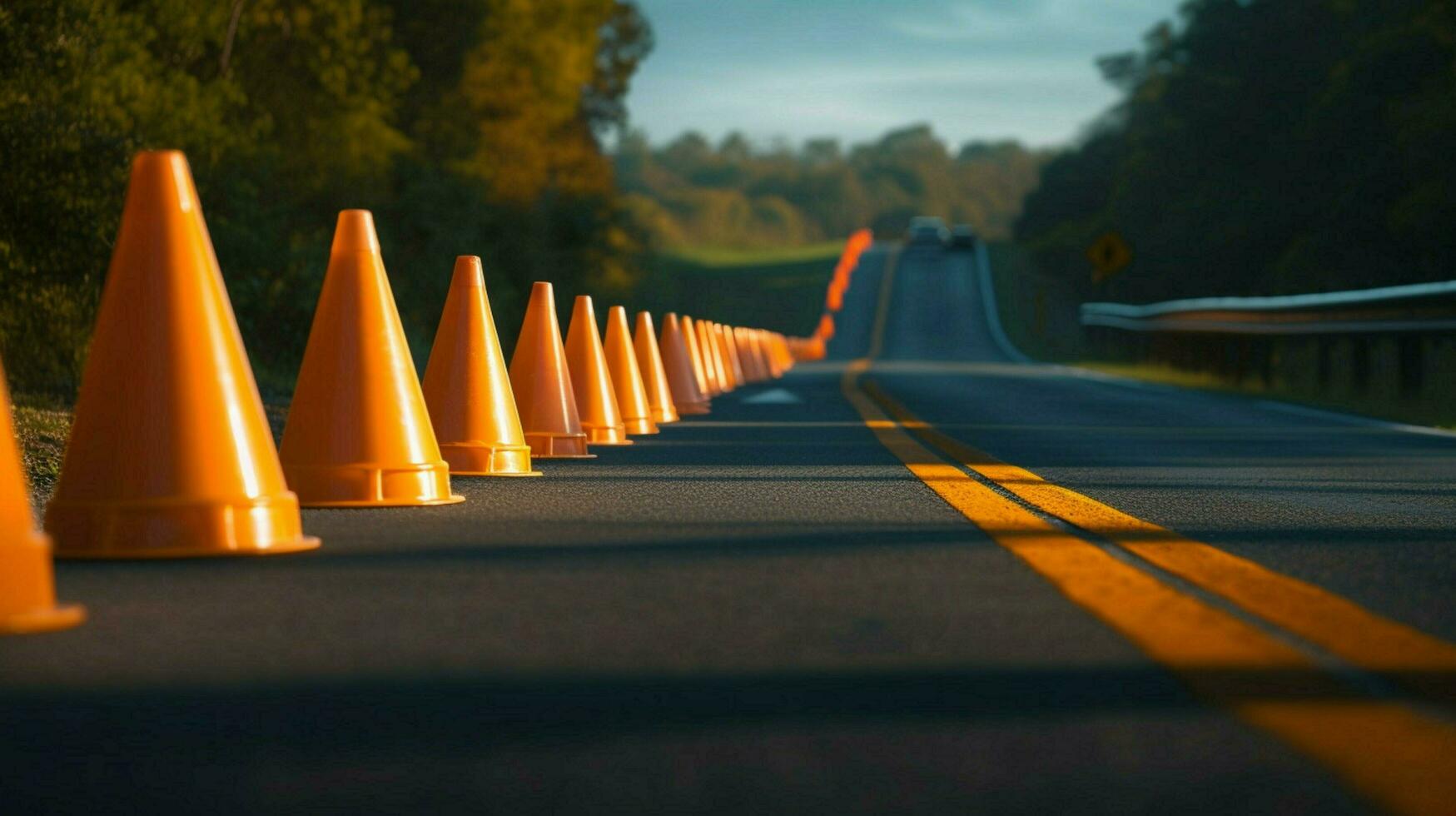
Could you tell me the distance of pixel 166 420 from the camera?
7.15 m

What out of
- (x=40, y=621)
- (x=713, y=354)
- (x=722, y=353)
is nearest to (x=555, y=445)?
(x=40, y=621)

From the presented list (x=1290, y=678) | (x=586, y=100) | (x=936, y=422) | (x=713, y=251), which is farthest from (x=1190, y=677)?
(x=713, y=251)

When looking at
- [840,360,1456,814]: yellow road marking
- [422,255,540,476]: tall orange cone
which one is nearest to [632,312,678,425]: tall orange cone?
[422,255,540,476]: tall orange cone

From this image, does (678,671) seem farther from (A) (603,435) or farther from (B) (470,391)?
(A) (603,435)

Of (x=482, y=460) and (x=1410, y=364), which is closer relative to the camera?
(x=482, y=460)

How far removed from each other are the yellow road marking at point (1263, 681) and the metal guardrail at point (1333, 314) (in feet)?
55.1

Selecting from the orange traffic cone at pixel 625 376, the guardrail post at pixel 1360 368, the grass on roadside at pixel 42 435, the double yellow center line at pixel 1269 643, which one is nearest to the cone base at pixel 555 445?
the grass on roadside at pixel 42 435

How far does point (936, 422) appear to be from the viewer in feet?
60.2

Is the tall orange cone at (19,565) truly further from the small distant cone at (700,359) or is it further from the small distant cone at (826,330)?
the small distant cone at (826,330)

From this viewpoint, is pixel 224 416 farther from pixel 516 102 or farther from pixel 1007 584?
pixel 516 102

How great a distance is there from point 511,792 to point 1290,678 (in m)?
1.92

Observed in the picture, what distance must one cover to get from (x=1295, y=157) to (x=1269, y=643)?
63.7 meters

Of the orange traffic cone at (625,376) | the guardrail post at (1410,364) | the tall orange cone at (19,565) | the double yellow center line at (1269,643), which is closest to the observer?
the double yellow center line at (1269,643)

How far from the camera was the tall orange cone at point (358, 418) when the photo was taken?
9.17m
